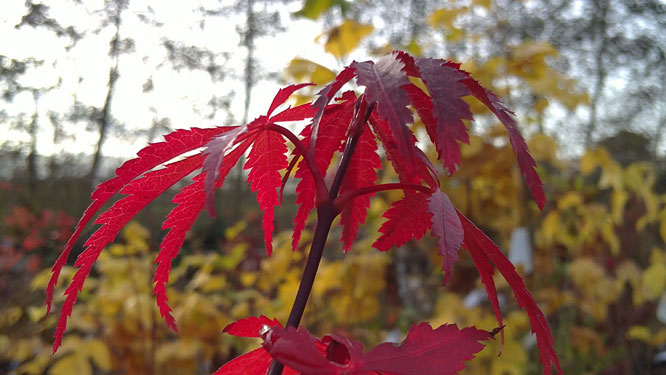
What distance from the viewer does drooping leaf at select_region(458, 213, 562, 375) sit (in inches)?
12.4

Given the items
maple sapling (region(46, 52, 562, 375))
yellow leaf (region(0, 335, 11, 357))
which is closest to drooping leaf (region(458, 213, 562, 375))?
maple sapling (region(46, 52, 562, 375))

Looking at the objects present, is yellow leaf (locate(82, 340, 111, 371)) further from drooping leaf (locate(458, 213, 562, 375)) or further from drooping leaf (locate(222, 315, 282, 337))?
drooping leaf (locate(458, 213, 562, 375))

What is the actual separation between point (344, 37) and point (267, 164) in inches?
53.8


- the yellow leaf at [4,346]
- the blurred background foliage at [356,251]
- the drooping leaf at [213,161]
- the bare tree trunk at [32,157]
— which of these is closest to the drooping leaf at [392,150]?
the drooping leaf at [213,161]

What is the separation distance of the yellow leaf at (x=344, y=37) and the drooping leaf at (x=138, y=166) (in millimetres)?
1403

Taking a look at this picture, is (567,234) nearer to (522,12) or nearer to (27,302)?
(522,12)

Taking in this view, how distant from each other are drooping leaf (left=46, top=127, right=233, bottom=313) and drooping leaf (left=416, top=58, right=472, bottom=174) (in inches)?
5.8

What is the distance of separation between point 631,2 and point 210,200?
193 inches

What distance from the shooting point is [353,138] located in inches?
13.2

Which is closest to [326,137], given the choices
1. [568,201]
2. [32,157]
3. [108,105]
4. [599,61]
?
[568,201]

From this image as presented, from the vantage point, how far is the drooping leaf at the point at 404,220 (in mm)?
347

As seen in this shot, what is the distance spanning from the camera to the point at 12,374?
1.89 meters

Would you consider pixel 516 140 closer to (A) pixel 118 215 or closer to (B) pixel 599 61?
(A) pixel 118 215

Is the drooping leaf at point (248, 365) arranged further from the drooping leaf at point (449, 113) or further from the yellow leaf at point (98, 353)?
the yellow leaf at point (98, 353)
